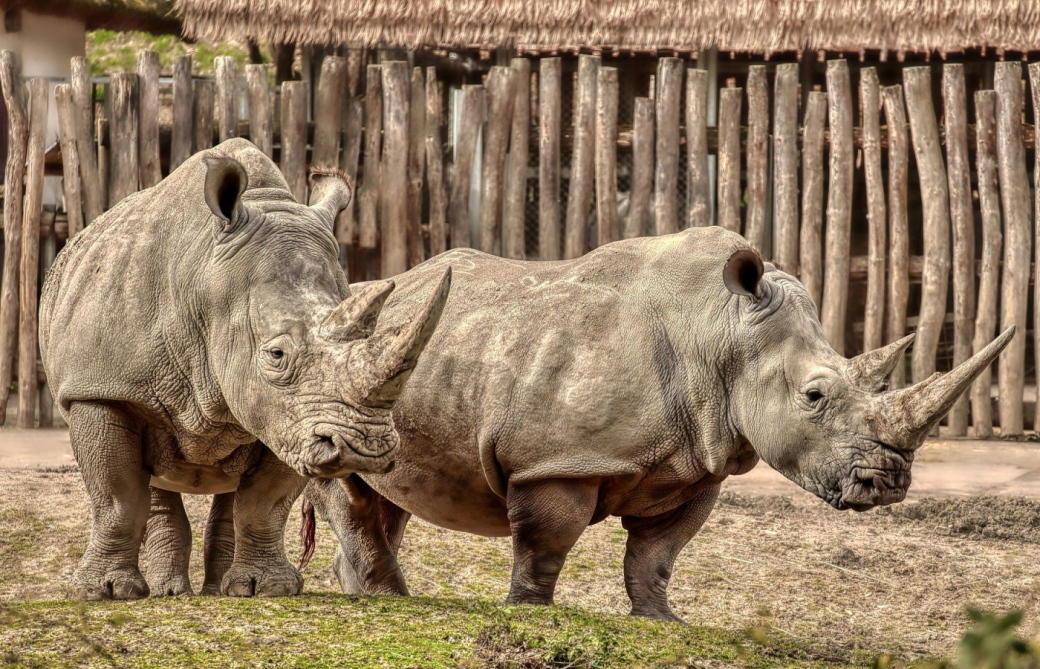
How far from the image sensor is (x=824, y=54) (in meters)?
12.3

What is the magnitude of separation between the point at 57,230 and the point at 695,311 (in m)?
7.20

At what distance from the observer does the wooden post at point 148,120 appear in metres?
10.6

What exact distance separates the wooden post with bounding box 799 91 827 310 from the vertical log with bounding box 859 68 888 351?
33 centimetres

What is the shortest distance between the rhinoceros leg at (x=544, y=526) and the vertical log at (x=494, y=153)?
6135 mm

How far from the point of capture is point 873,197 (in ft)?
35.6

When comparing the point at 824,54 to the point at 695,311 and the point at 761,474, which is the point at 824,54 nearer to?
the point at 761,474

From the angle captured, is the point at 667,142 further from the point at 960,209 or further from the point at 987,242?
the point at 987,242

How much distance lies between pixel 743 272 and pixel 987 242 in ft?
21.4

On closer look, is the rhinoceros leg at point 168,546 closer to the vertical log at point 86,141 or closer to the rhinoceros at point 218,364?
the rhinoceros at point 218,364

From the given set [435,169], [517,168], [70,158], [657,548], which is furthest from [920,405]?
[70,158]

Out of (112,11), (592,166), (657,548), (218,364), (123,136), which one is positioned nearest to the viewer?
(218,364)

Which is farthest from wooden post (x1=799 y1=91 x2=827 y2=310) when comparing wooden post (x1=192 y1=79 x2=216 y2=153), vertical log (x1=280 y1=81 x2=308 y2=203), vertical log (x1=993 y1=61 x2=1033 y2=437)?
wooden post (x1=192 y1=79 x2=216 y2=153)

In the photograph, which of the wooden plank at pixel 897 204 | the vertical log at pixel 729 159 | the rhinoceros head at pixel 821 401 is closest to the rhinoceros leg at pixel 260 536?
the rhinoceros head at pixel 821 401

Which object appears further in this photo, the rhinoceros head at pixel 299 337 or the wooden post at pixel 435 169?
the wooden post at pixel 435 169
